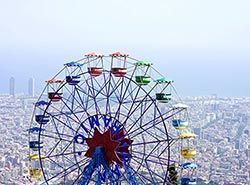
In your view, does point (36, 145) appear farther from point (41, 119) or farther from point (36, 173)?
point (36, 173)

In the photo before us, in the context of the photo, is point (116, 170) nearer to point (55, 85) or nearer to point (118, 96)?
point (118, 96)

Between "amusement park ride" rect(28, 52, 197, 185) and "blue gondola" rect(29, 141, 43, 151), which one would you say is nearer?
"amusement park ride" rect(28, 52, 197, 185)

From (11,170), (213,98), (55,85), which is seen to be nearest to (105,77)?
(55,85)

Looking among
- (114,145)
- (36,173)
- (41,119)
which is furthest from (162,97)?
(36,173)

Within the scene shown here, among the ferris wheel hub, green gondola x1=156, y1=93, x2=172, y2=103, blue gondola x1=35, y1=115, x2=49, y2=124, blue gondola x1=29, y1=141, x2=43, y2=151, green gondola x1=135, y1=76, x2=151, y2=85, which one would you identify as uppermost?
green gondola x1=135, y1=76, x2=151, y2=85

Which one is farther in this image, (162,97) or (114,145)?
(162,97)

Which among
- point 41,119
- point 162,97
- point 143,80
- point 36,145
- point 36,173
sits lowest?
point 36,173

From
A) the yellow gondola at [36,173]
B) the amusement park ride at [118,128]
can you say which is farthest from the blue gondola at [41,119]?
the yellow gondola at [36,173]

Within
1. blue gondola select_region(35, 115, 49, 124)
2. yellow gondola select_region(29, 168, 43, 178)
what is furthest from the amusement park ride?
yellow gondola select_region(29, 168, 43, 178)

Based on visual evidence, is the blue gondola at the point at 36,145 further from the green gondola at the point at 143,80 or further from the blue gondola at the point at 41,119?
the green gondola at the point at 143,80

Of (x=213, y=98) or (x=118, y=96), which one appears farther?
(x=213, y=98)

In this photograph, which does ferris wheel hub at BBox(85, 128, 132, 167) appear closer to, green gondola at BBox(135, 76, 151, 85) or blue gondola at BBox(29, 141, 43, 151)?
green gondola at BBox(135, 76, 151, 85)
